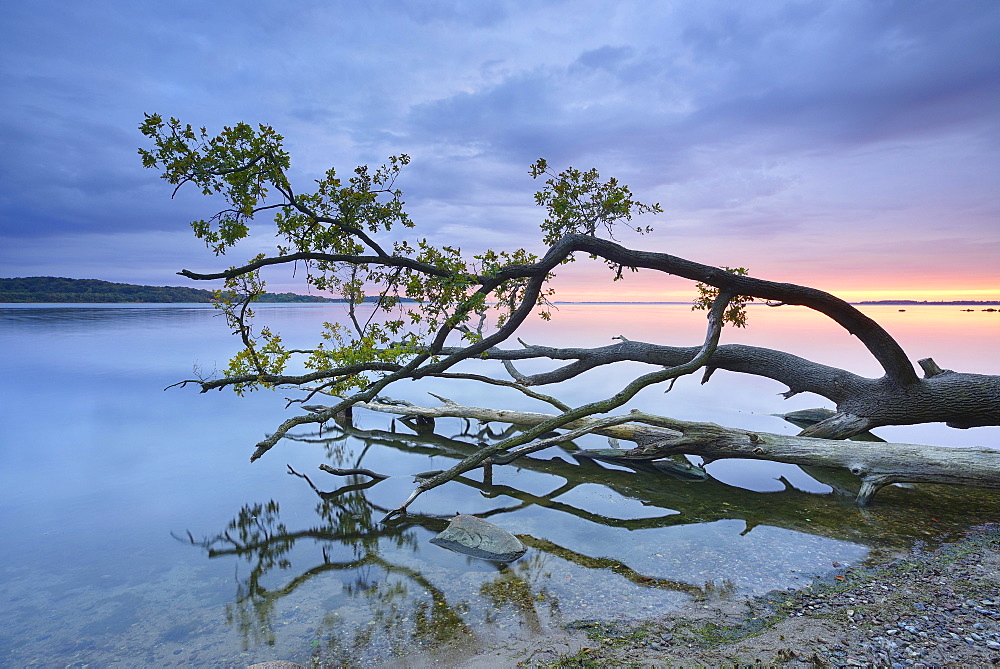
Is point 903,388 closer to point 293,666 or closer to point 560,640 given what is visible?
point 560,640

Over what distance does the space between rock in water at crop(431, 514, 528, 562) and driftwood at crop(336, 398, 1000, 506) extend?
7.89ft

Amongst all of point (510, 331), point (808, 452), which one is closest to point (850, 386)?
point (808, 452)

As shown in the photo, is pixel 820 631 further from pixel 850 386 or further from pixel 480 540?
pixel 850 386

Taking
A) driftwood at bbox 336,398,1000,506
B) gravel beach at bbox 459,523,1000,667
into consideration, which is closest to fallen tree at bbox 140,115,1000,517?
driftwood at bbox 336,398,1000,506

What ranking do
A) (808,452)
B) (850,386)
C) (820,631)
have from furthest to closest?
(850,386) < (808,452) < (820,631)

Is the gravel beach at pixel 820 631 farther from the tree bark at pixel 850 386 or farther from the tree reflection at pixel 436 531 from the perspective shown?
the tree bark at pixel 850 386

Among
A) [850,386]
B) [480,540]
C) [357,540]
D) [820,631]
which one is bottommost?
[357,540]

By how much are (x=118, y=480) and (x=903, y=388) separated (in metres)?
17.6

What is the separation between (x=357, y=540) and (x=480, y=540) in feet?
6.75

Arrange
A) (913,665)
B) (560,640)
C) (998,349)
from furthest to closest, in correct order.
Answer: (998,349) < (560,640) < (913,665)

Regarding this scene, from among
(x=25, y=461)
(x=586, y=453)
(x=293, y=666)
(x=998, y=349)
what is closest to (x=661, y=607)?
(x=293, y=666)

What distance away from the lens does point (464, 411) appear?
52.4 feet

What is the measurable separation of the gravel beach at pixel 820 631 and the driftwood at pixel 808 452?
3.23 m

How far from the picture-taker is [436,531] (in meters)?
8.48
